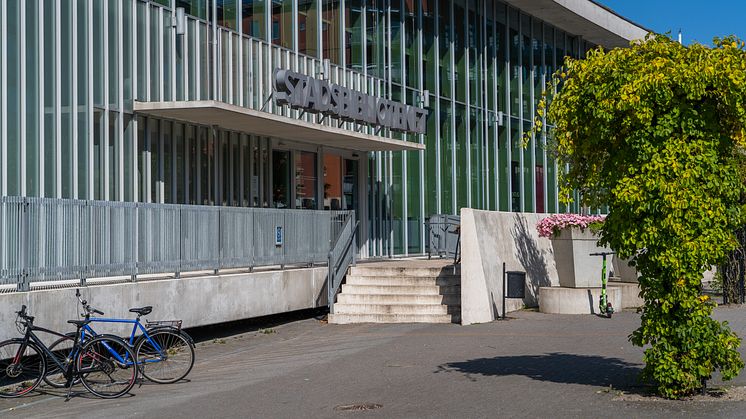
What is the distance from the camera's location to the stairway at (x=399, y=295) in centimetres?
1969

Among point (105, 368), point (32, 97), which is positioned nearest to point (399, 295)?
point (32, 97)

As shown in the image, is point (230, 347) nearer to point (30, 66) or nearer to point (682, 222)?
point (30, 66)

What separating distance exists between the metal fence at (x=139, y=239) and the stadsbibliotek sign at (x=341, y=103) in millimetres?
2521

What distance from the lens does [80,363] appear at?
11.8 meters

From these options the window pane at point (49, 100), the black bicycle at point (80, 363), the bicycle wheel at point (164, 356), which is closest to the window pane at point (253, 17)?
the window pane at point (49, 100)

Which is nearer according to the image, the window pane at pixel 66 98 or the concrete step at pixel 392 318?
the window pane at pixel 66 98

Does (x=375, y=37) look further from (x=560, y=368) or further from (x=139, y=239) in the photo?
(x=560, y=368)

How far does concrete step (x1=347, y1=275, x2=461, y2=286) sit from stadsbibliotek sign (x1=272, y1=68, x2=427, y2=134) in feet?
12.4

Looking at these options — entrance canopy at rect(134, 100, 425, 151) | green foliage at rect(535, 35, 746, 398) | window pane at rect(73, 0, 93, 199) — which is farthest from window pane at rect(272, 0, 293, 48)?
green foliage at rect(535, 35, 746, 398)

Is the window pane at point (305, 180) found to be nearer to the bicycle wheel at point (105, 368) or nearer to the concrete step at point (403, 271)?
the concrete step at point (403, 271)

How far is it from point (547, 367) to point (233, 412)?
4.40 m

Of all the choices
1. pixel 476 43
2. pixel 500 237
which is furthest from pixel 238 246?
pixel 476 43

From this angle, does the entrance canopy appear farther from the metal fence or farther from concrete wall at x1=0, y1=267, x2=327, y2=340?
concrete wall at x1=0, y1=267, x2=327, y2=340

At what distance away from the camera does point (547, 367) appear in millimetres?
13117
